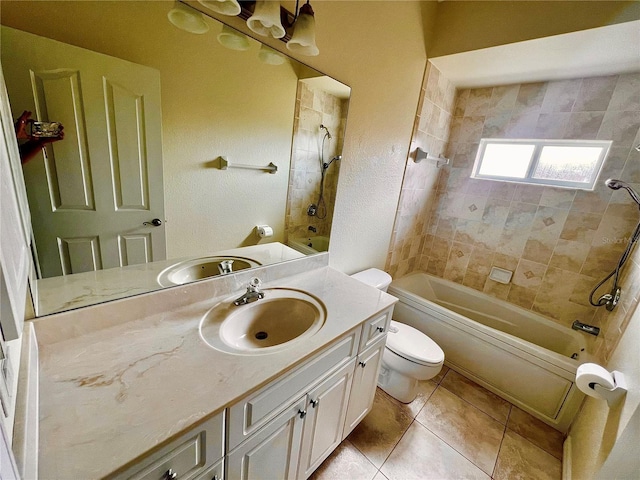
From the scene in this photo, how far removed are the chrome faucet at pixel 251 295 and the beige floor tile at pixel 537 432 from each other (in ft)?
5.92

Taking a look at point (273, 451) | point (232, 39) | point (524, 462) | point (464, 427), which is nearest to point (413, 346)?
point (464, 427)

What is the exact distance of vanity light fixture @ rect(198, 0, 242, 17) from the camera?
2.77 feet

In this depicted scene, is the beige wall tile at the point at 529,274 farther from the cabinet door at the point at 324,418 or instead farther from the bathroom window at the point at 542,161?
the cabinet door at the point at 324,418

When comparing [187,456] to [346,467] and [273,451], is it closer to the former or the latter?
[273,451]

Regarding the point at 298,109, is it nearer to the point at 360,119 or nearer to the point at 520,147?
the point at 360,119

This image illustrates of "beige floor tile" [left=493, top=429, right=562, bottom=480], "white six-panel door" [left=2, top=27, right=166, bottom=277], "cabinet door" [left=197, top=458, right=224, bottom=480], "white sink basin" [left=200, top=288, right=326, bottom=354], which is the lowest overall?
"beige floor tile" [left=493, top=429, right=562, bottom=480]

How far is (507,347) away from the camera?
1.72 m

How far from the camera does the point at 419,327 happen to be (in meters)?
2.11

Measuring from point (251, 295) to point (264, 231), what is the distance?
34 centimetres

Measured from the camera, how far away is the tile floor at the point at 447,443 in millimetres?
1296

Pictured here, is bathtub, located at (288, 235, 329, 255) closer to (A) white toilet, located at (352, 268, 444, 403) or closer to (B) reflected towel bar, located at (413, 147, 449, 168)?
(A) white toilet, located at (352, 268, 444, 403)

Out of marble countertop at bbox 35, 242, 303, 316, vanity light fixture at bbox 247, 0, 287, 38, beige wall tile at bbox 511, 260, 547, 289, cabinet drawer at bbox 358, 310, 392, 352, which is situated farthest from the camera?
beige wall tile at bbox 511, 260, 547, 289

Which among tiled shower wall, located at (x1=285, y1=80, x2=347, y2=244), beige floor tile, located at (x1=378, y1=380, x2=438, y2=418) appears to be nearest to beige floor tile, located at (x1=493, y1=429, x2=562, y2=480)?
beige floor tile, located at (x1=378, y1=380, x2=438, y2=418)

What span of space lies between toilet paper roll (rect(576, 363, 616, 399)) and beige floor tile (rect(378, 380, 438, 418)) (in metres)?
0.87
